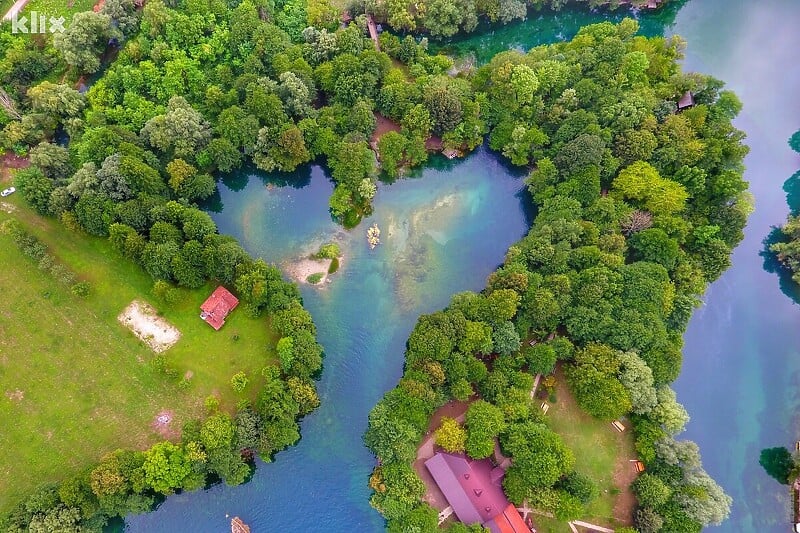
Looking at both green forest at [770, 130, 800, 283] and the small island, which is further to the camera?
green forest at [770, 130, 800, 283]

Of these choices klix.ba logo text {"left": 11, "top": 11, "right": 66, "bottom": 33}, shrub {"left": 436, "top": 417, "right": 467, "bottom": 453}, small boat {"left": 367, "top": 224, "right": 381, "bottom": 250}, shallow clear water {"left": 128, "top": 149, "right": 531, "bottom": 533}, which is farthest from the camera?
klix.ba logo text {"left": 11, "top": 11, "right": 66, "bottom": 33}

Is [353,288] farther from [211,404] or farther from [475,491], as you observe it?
[475,491]

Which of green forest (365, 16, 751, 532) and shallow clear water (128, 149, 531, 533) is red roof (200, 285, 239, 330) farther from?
green forest (365, 16, 751, 532)

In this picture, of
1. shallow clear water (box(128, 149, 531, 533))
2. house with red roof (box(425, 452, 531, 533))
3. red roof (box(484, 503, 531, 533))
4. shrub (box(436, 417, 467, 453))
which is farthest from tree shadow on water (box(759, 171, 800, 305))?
shrub (box(436, 417, 467, 453))

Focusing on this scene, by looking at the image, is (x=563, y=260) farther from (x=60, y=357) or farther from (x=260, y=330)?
(x=60, y=357)

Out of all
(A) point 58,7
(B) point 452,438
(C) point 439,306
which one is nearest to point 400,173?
(C) point 439,306

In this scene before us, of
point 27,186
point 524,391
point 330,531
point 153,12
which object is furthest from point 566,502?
point 153,12
